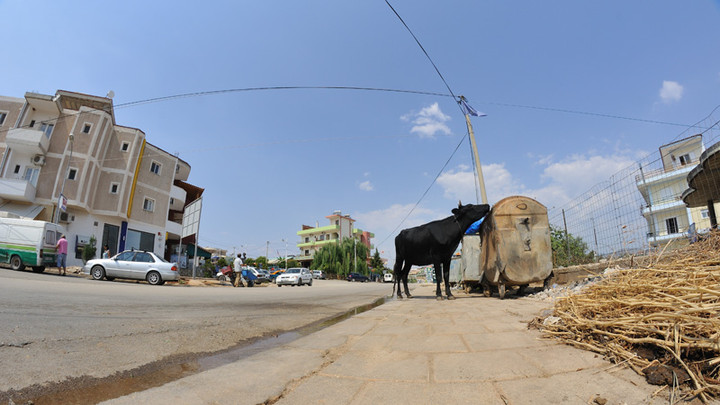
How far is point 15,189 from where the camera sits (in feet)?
65.3

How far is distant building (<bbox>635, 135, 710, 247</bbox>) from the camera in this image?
19.2 ft

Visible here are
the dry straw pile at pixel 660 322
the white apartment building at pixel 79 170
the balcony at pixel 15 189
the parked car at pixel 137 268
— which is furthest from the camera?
the white apartment building at pixel 79 170

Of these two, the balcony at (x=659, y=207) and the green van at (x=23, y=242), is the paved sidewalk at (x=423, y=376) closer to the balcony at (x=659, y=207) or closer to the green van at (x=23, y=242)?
the balcony at (x=659, y=207)

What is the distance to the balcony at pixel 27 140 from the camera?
21000mm

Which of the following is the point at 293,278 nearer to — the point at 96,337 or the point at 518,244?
the point at 518,244

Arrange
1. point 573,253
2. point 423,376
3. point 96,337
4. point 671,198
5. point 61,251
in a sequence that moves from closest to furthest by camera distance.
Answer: point 423,376
point 96,337
point 573,253
point 671,198
point 61,251

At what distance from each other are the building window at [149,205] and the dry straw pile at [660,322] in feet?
99.0

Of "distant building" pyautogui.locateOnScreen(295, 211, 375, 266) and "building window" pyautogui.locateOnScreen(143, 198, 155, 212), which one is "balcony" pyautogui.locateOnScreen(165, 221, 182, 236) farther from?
"distant building" pyautogui.locateOnScreen(295, 211, 375, 266)

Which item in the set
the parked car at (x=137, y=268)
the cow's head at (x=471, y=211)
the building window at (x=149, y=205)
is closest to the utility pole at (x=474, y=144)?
Result: the cow's head at (x=471, y=211)

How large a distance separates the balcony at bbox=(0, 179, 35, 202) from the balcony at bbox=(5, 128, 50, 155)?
101 inches

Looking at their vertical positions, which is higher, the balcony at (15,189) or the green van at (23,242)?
the balcony at (15,189)

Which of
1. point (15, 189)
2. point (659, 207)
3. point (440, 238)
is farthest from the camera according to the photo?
point (15, 189)

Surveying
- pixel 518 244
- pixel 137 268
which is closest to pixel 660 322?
pixel 518 244

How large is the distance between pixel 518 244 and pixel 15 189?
27747 millimetres
